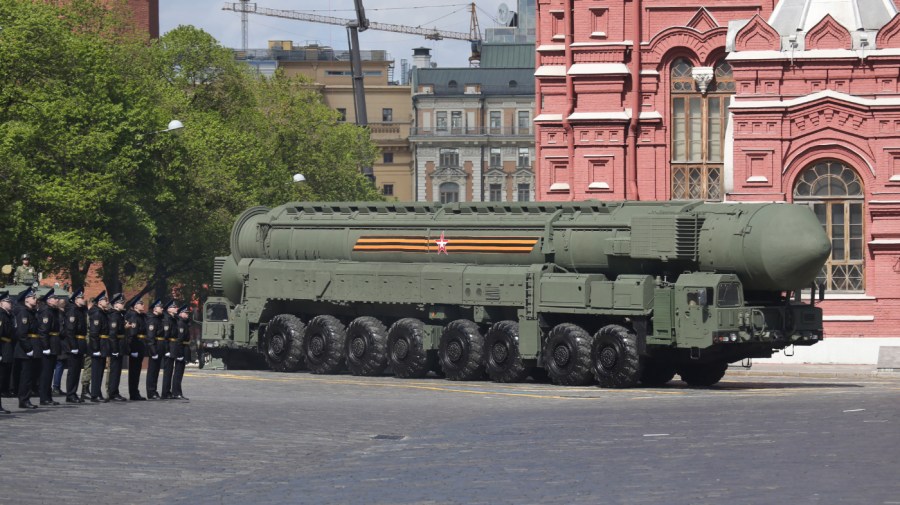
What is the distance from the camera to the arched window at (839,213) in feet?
150

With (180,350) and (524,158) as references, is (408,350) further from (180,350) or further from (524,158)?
(524,158)

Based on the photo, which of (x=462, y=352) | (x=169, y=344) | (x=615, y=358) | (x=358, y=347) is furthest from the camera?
(x=358, y=347)

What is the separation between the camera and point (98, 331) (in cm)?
3019

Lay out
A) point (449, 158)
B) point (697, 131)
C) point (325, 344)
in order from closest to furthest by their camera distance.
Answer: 1. point (325, 344)
2. point (697, 131)
3. point (449, 158)

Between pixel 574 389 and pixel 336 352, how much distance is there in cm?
804

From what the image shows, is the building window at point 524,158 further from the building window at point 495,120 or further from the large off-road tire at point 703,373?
the large off-road tire at point 703,373

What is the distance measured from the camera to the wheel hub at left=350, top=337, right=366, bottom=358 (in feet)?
Answer: 133

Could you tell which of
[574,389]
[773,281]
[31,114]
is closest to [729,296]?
[773,281]

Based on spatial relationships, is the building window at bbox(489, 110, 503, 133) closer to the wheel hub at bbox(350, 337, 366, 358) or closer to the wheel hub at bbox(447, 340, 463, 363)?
the wheel hub at bbox(350, 337, 366, 358)

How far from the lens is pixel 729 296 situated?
34.5m

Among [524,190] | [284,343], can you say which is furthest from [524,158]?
[284,343]

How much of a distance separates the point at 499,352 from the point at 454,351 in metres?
1.19

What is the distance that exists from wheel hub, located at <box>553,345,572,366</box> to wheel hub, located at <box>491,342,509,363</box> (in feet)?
4.95

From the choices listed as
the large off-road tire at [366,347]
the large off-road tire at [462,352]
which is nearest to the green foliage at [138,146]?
the large off-road tire at [366,347]
